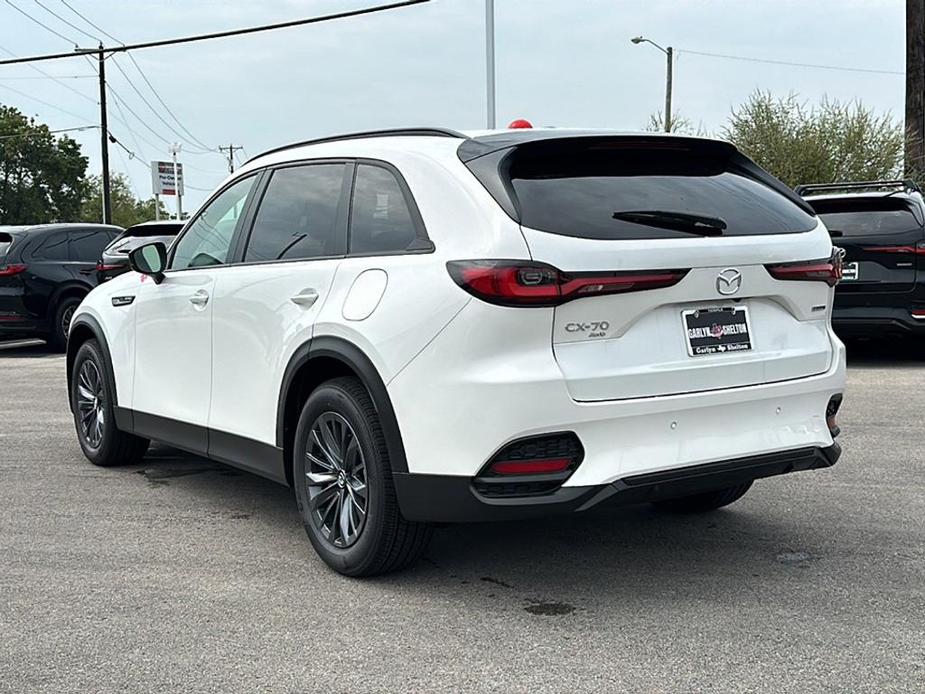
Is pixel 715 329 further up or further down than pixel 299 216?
further down

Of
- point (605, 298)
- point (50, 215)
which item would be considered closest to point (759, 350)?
point (605, 298)

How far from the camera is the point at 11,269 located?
1414 centimetres

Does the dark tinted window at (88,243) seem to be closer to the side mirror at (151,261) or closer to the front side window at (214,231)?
the side mirror at (151,261)

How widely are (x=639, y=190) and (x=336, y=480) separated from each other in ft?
5.39

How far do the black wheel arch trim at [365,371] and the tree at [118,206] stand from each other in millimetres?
85777

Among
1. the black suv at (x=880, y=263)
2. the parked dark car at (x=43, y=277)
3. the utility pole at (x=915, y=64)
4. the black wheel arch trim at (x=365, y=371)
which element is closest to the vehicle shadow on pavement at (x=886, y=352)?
the black suv at (x=880, y=263)

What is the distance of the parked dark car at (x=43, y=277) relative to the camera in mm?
14117

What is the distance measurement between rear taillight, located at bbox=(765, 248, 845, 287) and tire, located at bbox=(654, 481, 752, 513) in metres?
1.20

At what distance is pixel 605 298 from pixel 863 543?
190cm

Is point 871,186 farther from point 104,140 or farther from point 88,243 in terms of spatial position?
point 104,140

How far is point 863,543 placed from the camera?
4.93m

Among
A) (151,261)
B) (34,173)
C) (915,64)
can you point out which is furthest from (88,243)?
(34,173)

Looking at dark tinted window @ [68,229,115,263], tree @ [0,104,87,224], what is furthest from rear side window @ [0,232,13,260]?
tree @ [0,104,87,224]

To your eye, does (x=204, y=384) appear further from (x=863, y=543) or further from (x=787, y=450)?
(x=863, y=543)
